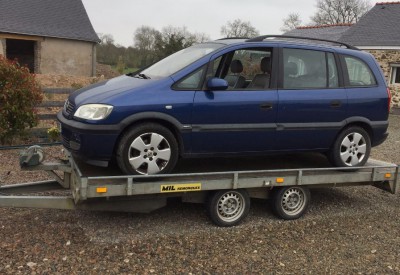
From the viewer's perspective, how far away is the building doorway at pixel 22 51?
2662 cm

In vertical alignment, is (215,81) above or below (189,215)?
above

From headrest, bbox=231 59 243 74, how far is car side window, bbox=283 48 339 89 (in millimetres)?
591

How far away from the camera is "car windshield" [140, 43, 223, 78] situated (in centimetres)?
524

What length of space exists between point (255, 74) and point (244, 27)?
5765 cm

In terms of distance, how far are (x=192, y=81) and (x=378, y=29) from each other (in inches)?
762

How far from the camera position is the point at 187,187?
194 inches

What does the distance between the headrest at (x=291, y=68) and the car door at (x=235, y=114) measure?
226 millimetres

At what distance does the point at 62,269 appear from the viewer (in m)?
4.08

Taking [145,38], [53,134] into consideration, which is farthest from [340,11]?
[53,134]

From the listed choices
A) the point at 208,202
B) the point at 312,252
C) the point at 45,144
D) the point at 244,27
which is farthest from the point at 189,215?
the point at 244,27

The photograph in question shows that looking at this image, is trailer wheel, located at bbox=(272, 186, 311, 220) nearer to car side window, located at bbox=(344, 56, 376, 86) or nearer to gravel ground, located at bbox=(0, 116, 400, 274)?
gravel ground, located at bbox=(0, 116, 400, 274)

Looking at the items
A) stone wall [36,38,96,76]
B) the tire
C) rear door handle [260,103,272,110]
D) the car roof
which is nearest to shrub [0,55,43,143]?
the car roof

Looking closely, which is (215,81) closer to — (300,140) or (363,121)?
(300,140)

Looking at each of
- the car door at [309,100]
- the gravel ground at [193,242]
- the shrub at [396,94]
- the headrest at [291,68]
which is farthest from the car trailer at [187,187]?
the shrub at [396,94]
